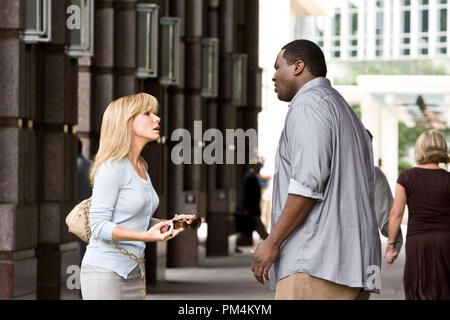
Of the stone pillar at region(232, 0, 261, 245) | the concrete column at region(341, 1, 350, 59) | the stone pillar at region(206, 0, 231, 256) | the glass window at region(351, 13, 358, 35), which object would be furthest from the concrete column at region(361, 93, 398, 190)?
the stone pillar at region(206, 0, 231, 256)

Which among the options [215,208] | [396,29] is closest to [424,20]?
[396,29]

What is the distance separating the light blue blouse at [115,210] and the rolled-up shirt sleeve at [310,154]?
3.09 ft

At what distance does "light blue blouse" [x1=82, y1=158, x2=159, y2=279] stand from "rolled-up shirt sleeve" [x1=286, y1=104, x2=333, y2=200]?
94 cm

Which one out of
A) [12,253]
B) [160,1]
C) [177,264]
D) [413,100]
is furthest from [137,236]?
[413,100]

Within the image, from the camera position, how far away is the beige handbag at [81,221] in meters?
4.84

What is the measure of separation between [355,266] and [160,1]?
→ 10.9 metres

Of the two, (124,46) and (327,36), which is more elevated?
(327,36)

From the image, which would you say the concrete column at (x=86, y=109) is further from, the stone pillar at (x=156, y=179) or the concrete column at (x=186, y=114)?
the concrete column at (x=186, y=114)

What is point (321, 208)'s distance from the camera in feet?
13.5

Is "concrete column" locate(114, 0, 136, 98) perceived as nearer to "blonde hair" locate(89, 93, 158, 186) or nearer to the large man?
"blonde hair" locate(89, 93, 158, 186)

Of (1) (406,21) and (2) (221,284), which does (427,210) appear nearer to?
(2) (221,284)

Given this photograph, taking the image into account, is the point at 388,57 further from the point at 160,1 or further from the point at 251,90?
the point at 160,1

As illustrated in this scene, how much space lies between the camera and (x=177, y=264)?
56.7ft

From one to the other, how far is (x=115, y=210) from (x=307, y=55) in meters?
1.11
